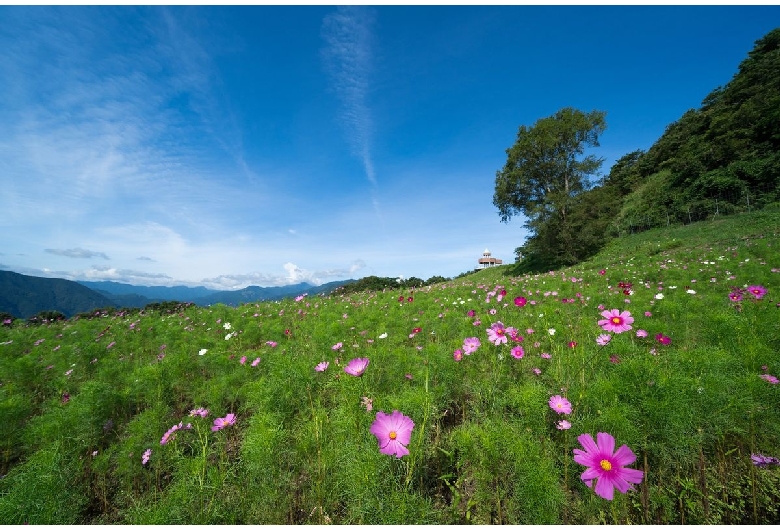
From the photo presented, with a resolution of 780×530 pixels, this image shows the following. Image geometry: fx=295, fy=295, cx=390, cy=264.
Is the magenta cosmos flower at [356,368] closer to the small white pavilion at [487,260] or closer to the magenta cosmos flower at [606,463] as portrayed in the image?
the magenta cosmos flower at [606,463]

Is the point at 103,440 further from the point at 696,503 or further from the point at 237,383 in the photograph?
the point at 696,503

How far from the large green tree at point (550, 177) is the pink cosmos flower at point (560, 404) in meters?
17.0

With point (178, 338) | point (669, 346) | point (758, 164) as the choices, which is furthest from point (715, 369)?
point (758, 164)

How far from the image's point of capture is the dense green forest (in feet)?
57.0

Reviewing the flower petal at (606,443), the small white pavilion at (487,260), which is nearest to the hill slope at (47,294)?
the small white pavilion at (487,260)

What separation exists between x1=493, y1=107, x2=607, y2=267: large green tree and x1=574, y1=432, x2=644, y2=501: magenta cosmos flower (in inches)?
704

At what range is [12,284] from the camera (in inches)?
5187

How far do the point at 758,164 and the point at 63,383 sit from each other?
105 ft

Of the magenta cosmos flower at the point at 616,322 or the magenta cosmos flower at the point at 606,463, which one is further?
the magenta cosmos flower at the point at 616,322

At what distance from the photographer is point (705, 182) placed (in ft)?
68.7

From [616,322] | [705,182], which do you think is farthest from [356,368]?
[705,182]

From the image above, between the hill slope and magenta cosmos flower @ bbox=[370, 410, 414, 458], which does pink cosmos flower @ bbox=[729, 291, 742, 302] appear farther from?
the hill slope

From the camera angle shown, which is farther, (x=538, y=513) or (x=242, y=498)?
(x=242, y=498)

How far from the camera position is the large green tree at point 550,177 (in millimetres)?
17375
